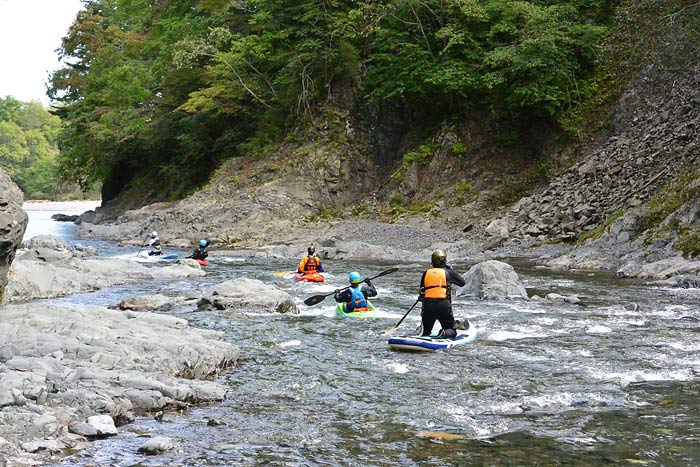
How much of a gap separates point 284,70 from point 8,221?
87.9ft

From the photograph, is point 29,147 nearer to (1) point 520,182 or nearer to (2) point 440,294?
(1) point 520,182

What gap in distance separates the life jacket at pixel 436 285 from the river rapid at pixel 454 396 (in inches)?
35.5

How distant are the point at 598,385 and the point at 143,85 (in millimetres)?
42359

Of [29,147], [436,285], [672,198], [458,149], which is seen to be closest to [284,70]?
[458,149]

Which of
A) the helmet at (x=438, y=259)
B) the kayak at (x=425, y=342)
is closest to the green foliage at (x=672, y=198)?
the helmet at (x=438, y=259)

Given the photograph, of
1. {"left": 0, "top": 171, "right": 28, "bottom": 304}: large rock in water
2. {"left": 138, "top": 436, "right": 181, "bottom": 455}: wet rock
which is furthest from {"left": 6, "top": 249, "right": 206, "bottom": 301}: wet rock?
{"left": 138, "top": 436, "right": 181, "bottom": 455}: wet rock

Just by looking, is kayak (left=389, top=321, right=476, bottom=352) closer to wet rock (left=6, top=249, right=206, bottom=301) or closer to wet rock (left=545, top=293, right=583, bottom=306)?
wet rock (left=545, top=293, right=583, bottom=306)

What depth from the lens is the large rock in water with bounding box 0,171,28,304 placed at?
1098 centimetres

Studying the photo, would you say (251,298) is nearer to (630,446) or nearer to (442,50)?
(630,446)

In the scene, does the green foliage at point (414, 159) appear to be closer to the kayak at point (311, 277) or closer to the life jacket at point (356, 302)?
the kayak at point (311, 277)

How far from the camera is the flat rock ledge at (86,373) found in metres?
6.71

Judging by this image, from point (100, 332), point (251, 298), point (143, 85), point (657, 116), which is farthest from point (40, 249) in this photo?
point (143, 85)

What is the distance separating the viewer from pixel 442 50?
3238cm

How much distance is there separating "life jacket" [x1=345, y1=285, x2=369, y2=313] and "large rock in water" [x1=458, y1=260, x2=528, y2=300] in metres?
3.23
